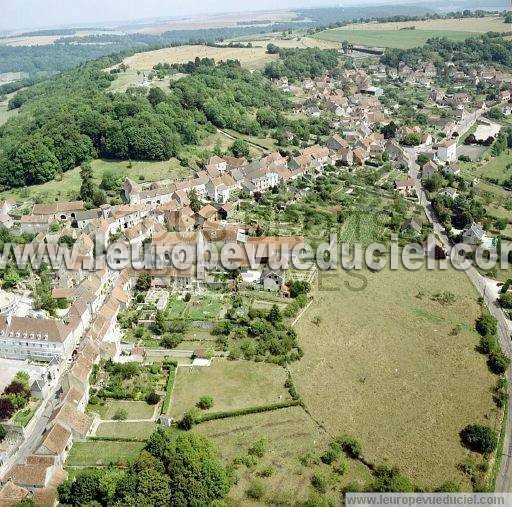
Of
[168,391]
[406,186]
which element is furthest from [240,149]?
[168,391]

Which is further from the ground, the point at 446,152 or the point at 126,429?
the point at 446,152

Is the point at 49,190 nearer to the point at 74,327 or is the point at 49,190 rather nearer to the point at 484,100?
the point at 74,327

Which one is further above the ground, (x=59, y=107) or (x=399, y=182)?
(x=59, y=107)

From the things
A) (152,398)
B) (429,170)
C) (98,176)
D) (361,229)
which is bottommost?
(152,398)

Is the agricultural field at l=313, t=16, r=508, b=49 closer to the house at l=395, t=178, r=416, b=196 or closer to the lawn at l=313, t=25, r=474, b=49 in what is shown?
the lawn at l=313, t=25, r=474, b=49

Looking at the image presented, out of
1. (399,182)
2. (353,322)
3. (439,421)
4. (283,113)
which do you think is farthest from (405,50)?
(439,421)

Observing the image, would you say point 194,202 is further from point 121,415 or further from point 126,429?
point 126,429
